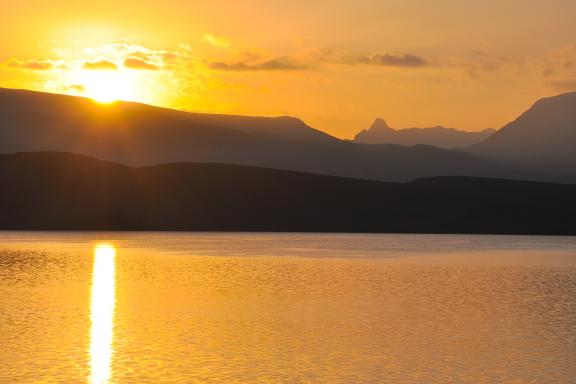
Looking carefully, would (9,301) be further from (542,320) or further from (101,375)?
(542,320)

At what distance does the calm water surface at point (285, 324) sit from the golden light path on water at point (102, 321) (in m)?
0.06

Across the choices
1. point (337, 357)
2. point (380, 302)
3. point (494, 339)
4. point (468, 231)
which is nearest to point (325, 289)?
point (380, 302)

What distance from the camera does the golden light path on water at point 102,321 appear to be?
25.9 m

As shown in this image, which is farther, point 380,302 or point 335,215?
point 335,215

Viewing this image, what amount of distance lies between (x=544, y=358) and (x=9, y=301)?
84.3 feet

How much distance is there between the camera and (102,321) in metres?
36.5

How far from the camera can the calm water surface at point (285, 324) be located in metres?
26.0

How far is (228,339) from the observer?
3189 centimetres

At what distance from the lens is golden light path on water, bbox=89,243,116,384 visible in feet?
85.0

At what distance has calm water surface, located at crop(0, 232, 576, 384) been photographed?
26.0 metres

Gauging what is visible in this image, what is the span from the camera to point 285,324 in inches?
1409

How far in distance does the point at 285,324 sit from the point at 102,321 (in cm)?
736

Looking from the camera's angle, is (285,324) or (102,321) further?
(102,321)

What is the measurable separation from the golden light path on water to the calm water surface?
6cm
